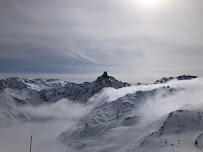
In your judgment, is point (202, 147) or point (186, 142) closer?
point (202, 147)

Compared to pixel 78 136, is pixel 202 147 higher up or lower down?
higher up

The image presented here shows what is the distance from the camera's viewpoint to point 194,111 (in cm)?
9306

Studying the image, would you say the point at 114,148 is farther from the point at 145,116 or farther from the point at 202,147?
the point at 145,116

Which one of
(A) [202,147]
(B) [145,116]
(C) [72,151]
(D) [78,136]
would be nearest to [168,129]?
(A) [202,147]

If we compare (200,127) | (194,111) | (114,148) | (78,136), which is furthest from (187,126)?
(78,136)

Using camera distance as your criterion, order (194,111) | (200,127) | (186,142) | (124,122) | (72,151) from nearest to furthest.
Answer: (186,142), (200,127), (194,111), (72,151), (124,122)

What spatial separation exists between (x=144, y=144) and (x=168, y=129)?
16.2m

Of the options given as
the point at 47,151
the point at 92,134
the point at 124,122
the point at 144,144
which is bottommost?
the point at 47,151

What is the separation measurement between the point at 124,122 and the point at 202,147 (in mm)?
118880

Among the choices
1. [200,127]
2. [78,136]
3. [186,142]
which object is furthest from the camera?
[78,136]

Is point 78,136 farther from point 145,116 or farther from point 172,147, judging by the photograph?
point 172,147

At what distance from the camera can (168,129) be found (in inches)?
3317

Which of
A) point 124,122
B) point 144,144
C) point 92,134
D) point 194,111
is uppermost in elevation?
point 194,111

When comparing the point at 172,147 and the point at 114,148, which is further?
the point at 114,148
